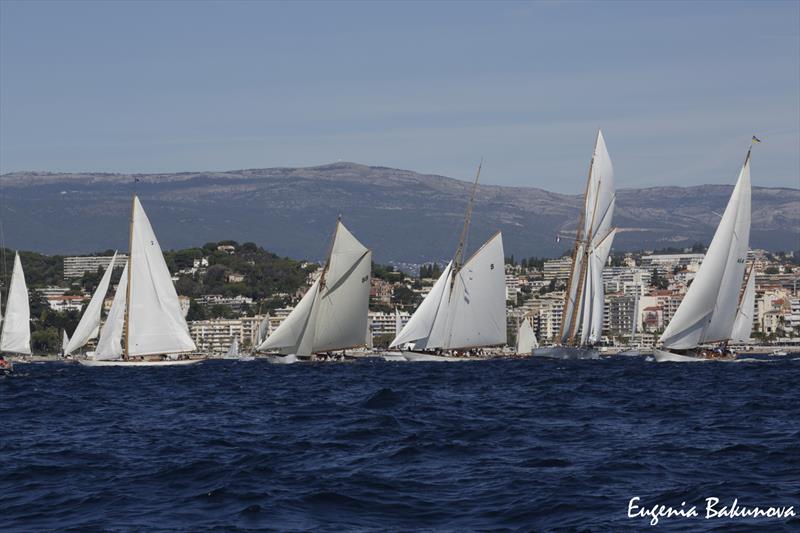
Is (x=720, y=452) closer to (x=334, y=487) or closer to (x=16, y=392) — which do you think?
(x=334, y=487)

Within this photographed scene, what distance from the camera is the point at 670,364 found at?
8000 centimetres

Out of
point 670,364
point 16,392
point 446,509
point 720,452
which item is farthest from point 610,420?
point 670,364

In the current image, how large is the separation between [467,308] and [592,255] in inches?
474

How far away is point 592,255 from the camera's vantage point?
96062 mm

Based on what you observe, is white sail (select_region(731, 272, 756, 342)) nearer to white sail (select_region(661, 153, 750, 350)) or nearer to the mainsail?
the mainsail

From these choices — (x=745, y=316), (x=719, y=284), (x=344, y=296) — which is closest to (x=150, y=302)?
(x=344, y=296)

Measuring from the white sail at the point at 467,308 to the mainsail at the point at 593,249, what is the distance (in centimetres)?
838

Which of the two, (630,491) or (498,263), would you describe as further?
(498,263)

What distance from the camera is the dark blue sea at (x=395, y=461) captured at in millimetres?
19344

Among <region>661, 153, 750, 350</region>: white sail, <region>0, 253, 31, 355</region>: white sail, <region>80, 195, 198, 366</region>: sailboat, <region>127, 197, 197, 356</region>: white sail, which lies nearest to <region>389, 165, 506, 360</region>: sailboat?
<region>661, 153, 750, 350</region>: white sail

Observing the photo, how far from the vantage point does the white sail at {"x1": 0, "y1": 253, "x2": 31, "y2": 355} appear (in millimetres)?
81250

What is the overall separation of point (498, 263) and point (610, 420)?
179ft

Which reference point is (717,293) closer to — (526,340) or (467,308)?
(467,308)

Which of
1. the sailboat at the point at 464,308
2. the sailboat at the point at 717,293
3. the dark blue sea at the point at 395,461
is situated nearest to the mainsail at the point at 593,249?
the sailboat at the point at 464,308
